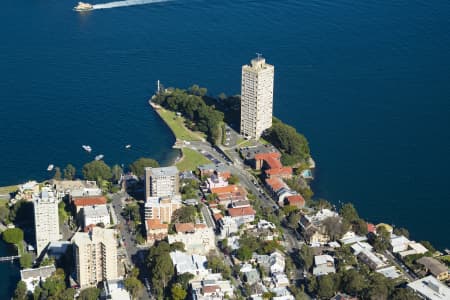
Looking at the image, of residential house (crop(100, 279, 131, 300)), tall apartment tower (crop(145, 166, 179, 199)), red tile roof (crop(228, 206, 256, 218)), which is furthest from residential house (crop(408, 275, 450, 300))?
tall apartment tower (crop(145, 166, 179, 199))

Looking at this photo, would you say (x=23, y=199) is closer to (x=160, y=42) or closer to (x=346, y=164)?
(x=346, y=164)

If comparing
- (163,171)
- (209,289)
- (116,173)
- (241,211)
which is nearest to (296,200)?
(241,211)

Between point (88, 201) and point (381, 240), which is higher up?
point (88, 201)

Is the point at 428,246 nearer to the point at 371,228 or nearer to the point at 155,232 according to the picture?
the point at 371,228

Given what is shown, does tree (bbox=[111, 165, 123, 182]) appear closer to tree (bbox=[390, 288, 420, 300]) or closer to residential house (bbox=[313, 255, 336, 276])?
residential house (bbox=[313, 255, 336, 276])

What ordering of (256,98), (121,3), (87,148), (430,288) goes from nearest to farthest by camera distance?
1. (430,288)
2. (87,148)
3. (256,98)
4. (121,3)

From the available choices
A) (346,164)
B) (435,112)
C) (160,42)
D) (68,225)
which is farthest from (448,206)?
(160,42)
